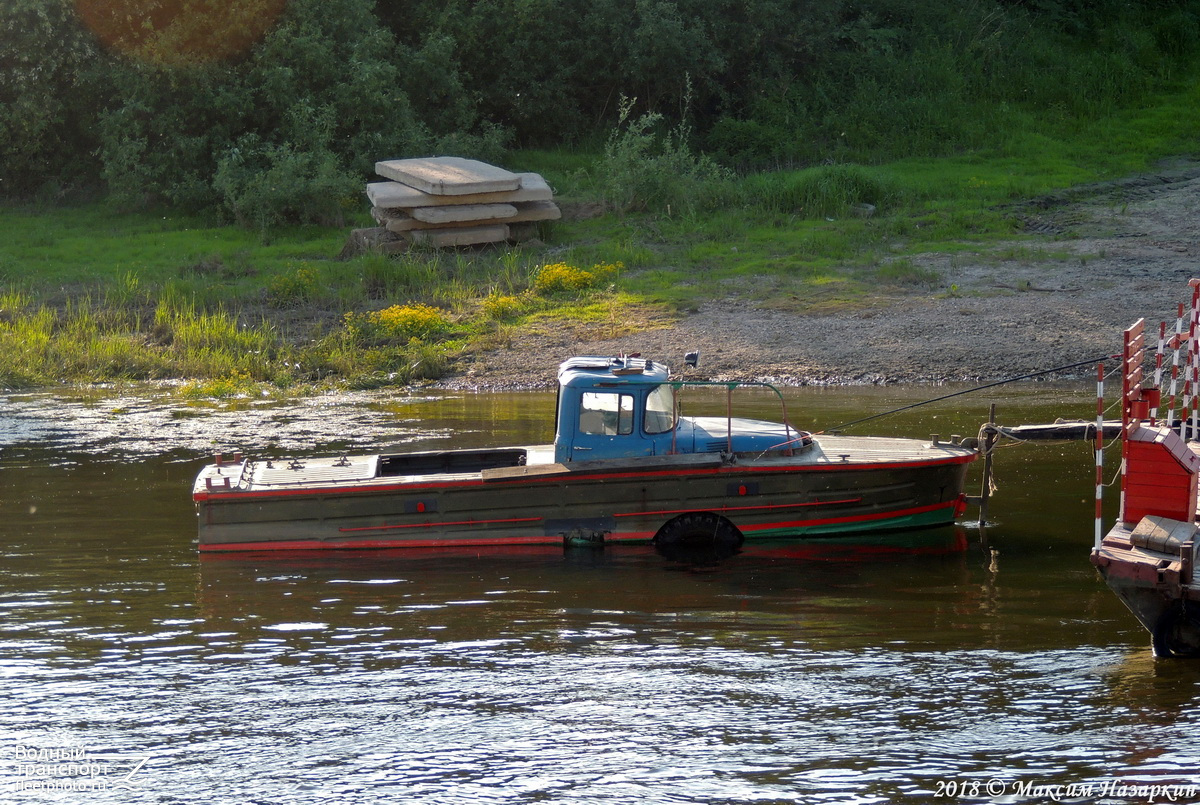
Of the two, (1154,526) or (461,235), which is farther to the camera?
(461,235)

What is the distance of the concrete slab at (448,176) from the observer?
28.1 meters

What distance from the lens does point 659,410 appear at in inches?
539

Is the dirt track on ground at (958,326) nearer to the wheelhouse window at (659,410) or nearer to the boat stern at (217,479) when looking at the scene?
the wheelhouse window at (659,410)

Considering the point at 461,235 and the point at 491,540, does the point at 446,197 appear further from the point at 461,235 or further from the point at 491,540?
the point at 491,540

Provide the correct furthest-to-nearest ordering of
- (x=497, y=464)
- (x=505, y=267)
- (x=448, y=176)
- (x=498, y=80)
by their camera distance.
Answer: (x=498, y=80) → (x=448, y=176) → (x=505, y=267) → (x=497, y=464)

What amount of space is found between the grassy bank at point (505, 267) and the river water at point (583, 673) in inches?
387

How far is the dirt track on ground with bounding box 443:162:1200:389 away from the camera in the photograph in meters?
21.9

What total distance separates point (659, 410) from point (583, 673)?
4.36m

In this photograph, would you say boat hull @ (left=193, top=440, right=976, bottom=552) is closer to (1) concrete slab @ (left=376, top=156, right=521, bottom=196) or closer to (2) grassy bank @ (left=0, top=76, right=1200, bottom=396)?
(2) grassy bank @ (left=0, top=76, right=1200, bottom=396)

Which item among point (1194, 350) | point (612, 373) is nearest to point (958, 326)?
point (612, 373)

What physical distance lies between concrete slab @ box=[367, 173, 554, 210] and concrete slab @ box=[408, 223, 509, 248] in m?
0.56

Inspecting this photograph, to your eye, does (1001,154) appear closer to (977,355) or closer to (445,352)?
(977,355)

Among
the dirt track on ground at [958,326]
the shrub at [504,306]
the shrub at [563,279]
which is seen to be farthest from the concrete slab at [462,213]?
the dirt track on ground at [958,326]

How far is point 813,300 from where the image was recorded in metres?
24.6
